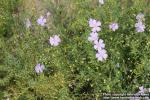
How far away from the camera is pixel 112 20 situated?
3814mm

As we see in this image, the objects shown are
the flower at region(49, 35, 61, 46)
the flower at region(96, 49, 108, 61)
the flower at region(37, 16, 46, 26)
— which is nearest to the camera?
the flower at region(96, 49, 108, 61)

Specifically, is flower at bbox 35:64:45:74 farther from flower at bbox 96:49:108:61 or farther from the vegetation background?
flower at bbox 96:49:108:61

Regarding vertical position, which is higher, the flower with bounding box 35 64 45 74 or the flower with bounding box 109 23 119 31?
the flower with bounding box 109 23 119 31

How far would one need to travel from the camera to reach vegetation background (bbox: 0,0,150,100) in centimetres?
378

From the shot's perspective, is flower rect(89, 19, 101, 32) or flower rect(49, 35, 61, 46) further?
flower rect(49, 35, 61, 46)

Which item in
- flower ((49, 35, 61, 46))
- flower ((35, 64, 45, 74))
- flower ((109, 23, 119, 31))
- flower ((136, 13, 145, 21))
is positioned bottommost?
flower ((35, 64, 45, 74))

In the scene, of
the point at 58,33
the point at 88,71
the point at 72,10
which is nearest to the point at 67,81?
Answer: the point at 88,71

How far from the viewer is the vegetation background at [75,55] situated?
12.4 feet

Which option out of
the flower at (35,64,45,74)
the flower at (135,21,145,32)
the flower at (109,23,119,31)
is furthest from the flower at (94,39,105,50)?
the flower at (35,64,45,74)

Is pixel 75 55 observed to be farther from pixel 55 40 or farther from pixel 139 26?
pixel 139 26

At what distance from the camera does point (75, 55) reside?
3.89 meters

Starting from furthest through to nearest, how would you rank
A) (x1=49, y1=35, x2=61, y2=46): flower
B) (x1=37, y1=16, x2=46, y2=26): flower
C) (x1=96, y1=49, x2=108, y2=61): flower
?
1. (x1=37, y1=16, x2=46, y2=26): flower
2. (x1=49, y1=35, x2=61, y2=46): flower
3. (x1=96, y1=49, x2=108, y2=61): flower

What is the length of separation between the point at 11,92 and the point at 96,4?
1.22m

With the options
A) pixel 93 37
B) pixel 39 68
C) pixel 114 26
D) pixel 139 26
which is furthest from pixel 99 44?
pixel 39 68
